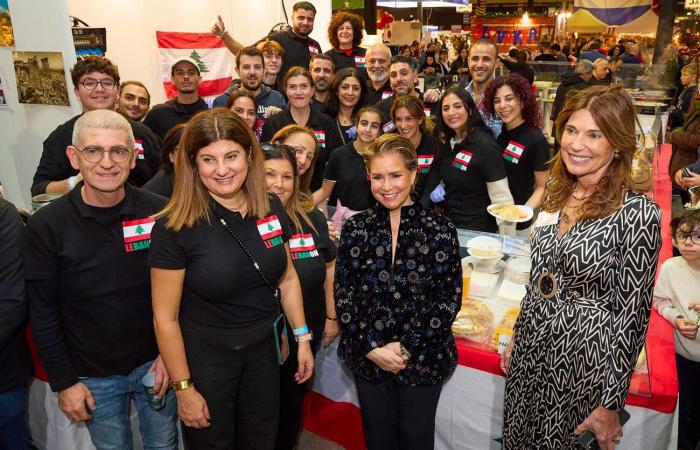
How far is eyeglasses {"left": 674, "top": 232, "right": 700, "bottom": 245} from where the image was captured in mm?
2373

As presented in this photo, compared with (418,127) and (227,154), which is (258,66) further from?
(227,154)

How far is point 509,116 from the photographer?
334cm

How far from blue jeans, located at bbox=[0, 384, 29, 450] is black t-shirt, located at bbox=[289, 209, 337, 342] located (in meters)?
1.09

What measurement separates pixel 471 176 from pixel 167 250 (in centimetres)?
204

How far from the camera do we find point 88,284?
1.79m

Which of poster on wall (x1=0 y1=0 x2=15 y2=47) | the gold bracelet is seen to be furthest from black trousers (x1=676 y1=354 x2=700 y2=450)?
poster on wall (x1=0 y1=0 x2=15 y2=47)

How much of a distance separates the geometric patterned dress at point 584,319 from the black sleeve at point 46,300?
1.66m

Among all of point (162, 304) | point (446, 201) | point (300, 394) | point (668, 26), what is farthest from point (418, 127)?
point (668, 26)

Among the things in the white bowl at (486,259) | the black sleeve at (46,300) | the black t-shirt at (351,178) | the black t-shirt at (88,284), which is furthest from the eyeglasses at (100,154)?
the white bowl at (486,259)

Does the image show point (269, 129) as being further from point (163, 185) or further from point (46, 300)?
point (46, 300)

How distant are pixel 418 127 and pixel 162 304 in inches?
86.5

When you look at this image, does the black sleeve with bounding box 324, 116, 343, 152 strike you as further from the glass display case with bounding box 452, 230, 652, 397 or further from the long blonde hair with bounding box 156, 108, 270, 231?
the long blonde hair with bounding box 156, 108, 270, 231

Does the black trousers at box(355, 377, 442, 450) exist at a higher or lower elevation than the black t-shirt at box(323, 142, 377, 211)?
lower

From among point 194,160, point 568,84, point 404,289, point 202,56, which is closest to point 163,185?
point 194,160
